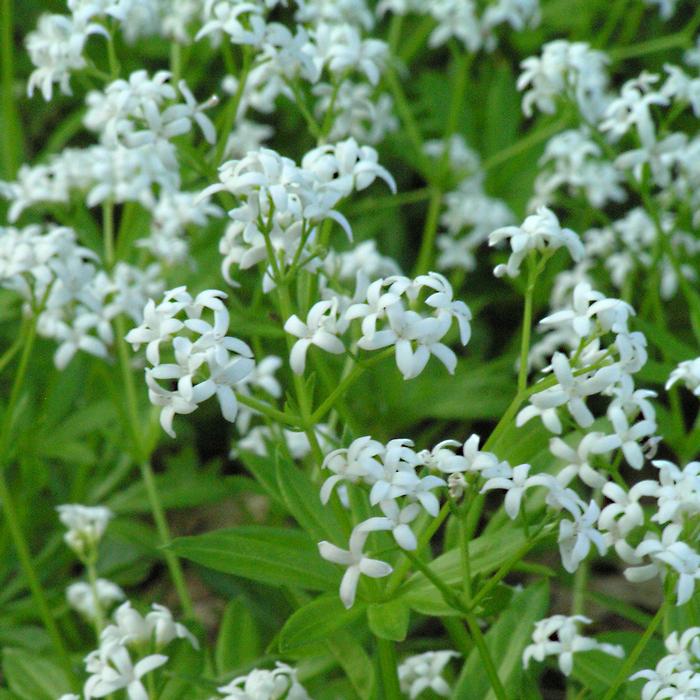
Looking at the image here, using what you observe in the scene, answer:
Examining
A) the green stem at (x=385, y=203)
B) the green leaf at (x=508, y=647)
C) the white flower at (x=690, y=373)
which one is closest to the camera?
the white flower at (x=690, y=373)

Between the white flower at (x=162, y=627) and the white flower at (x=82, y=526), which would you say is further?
the white flower at (x=82, y=526)

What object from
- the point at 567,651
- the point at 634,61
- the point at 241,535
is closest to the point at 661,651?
the point at 567,651

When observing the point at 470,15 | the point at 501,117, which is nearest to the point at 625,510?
the point at 470,15

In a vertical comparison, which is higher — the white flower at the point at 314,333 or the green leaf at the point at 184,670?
the white flower at the point at 314,333

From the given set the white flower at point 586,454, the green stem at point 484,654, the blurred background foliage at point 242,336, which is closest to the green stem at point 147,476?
the blurred background foliage at point 242,336

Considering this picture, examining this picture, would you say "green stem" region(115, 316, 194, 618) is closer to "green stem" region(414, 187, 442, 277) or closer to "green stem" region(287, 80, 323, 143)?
"green stem" region(287, 80, 323, 143)

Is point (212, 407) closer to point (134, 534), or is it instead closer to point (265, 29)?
point (134, 534)

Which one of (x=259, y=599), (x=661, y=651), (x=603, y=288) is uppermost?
(x=603, y=288)

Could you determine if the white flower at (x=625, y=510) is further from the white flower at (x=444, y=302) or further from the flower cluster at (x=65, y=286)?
the flower cluster at (x=65, y=286)
